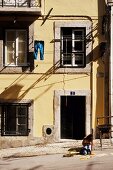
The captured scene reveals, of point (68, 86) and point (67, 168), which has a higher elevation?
point (68, 86)

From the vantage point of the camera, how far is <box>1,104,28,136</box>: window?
69.1 ft

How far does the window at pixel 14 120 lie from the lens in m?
21.1

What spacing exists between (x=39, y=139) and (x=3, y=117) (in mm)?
1968

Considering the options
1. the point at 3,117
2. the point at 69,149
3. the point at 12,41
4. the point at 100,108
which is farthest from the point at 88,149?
the point at 12,41

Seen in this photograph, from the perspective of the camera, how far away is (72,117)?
2148 centimetres

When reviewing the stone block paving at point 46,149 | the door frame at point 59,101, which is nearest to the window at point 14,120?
the stone block paving at point 46,149

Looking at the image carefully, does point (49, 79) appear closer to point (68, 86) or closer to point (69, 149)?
point (68, 86)

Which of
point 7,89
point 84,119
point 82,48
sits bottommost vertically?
point 84,119

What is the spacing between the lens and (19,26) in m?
21.0

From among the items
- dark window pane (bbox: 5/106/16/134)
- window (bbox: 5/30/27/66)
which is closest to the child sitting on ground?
dark window pane (bbox: 5/106/16/134)

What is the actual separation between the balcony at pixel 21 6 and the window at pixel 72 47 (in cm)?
170

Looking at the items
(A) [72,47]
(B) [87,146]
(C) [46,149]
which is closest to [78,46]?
(A) [72,47]

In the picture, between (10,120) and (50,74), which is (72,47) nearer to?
(50,74)

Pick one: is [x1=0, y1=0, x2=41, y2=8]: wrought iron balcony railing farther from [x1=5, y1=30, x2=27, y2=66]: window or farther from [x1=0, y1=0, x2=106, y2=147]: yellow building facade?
[x1=5, y1=30, x2=27, y2=66]: window
